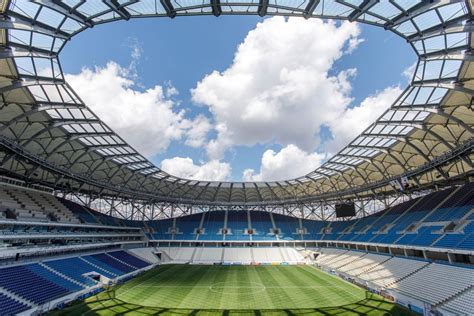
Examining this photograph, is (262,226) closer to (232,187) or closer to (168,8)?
(232,187)

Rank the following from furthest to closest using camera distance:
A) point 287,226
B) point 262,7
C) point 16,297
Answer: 1. point 287,226
2. point 16,297
3. point 262,7

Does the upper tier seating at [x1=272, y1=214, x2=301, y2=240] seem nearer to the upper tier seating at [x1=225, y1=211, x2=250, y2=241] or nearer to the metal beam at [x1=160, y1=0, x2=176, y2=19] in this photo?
the upper tier seating at [x1=225, y1=211, x2=250, y2=241]

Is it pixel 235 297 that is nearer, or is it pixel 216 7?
pixel 216 7

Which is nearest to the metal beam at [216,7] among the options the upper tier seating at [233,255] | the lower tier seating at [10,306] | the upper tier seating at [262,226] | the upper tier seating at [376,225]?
the lower tier seating at [10,306]

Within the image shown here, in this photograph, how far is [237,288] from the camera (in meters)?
34.9

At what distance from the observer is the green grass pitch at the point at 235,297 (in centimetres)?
2528

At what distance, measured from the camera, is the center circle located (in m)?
33.2

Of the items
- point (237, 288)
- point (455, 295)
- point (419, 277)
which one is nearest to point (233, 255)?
point (237, 288)

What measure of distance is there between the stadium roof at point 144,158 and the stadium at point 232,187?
0.36ft

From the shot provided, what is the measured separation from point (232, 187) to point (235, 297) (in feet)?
114

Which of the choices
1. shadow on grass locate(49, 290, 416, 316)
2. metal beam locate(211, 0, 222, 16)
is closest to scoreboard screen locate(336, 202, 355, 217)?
shadow on grass locate(49, 290, 416, 316)

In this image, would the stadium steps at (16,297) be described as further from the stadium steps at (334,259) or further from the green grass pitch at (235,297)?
the stadium steps at (334,259)

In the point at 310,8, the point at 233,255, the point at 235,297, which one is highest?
the point at 310,8

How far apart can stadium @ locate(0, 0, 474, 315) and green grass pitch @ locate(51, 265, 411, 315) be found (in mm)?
259
